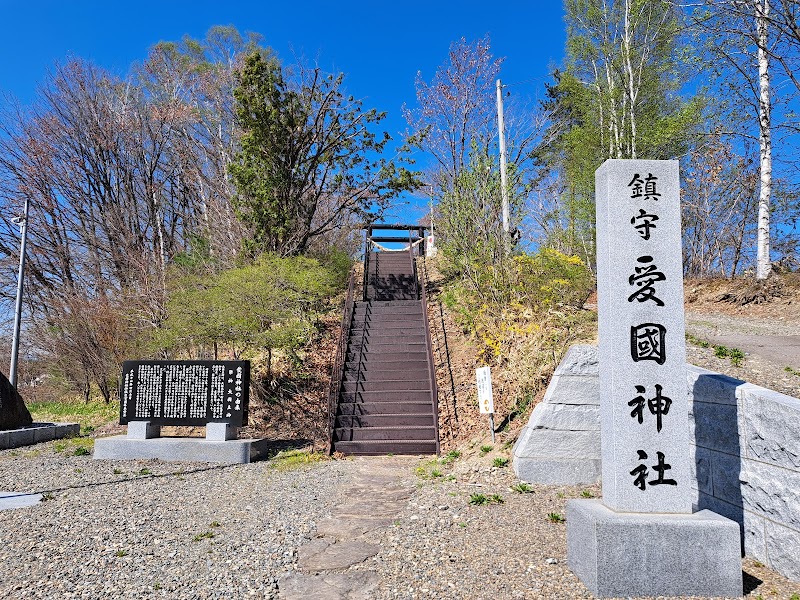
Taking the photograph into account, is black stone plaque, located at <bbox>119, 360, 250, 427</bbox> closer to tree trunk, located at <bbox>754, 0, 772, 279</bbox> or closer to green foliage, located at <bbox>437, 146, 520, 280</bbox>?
green foliage, located at <bbox>437, 146, 520, 280</bbox>

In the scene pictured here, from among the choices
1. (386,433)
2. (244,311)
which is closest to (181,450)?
(244,311)

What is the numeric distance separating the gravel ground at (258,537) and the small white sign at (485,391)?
724 mm

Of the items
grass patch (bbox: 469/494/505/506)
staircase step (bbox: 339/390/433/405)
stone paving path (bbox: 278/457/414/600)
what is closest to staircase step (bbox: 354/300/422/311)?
staircase step (bbox: 339/390/433/405)

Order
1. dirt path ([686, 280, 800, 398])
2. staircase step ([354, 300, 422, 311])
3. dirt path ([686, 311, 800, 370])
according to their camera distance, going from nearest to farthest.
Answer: dirt path ([686, 280, 800, 398]), dirt path ([686, 311, 800, 370]), staircase step ([354, 300, 422, 311])

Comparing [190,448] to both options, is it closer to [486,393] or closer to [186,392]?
[186,392]

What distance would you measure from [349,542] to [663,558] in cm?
271

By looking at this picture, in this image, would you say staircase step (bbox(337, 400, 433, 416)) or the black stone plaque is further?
staircase step (bbox(337, 400, 433, 416))

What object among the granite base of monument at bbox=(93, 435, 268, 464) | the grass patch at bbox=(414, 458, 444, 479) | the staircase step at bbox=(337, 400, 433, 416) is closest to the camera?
the grass patch at bbox=(414, 458, 444, 479)

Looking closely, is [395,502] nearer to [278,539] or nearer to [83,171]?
[278,539]

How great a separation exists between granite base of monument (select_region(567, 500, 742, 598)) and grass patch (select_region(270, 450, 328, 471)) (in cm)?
613

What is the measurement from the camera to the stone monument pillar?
355 cm

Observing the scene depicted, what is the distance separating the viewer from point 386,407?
35.7 feet

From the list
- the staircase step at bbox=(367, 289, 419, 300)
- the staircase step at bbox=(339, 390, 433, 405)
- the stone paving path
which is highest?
the staircase step at bbox=(367, 289, 419, 300)

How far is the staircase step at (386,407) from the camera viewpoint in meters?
10.7
